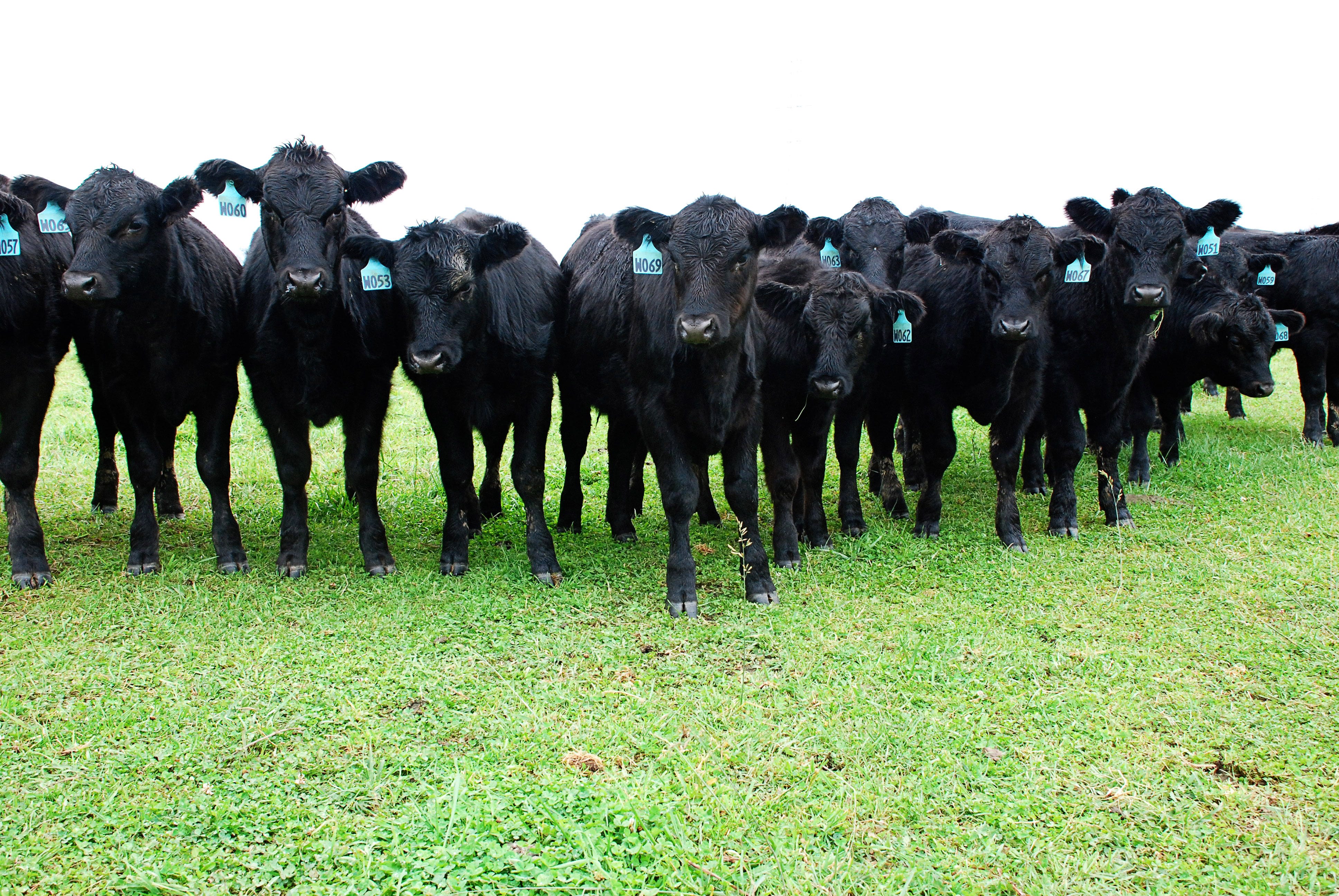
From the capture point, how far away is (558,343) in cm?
659

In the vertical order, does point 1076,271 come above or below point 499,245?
below

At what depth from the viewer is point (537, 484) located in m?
6.08

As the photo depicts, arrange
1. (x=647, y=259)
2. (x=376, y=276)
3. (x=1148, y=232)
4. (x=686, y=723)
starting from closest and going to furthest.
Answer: (x=686, y=723) < (x=647, y=259) < (x=376, y=276) < (x=1148, y=232)

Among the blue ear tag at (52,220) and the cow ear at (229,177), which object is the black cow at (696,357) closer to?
the cow ear at (229,177)

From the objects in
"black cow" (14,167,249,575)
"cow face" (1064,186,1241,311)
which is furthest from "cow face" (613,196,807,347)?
"cow face" (1064,186,1241,311)

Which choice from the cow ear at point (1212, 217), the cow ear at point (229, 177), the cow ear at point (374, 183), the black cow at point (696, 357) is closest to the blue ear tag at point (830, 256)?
the black cow at point (696, 357)

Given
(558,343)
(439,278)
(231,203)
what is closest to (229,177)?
(231,203)

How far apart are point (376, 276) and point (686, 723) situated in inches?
135

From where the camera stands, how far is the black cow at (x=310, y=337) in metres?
5.72

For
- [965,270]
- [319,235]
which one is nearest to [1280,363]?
[965,270]

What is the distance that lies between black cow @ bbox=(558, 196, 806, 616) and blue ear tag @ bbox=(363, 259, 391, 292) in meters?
1.46

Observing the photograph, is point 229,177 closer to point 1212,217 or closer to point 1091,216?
point 1091,216

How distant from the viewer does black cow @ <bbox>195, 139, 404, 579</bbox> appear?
5.72 m

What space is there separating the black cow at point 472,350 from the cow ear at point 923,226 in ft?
10.9
